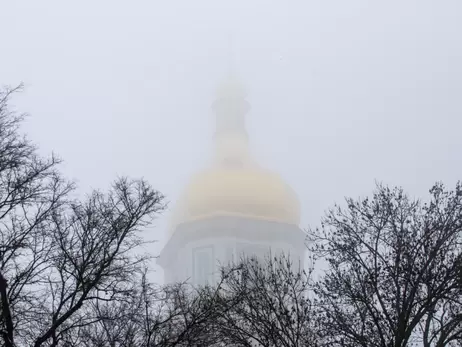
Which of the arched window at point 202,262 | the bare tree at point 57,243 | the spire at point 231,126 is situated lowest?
the bare tree at point 57,243

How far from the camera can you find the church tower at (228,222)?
51.8 meters

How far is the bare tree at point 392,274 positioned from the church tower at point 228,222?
34.2 m

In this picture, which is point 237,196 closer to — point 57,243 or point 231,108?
point 231,108

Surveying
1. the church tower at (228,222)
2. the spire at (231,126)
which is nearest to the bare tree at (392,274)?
the church tower at (228,222)

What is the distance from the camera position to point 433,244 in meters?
15.7

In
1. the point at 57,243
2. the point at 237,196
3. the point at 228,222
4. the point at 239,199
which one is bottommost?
the point at 57,243

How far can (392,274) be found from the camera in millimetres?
15195

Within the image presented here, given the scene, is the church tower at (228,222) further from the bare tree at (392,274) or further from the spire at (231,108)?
the bare tree at (392,274)

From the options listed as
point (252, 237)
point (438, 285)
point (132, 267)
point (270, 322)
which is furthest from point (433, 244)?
point (252, 237)

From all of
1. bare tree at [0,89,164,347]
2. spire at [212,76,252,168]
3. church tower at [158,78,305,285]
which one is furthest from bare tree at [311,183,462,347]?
spire at [212,76,252,168]

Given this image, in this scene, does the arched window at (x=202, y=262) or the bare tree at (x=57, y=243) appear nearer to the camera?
the bare tree at (x=57, y=243)

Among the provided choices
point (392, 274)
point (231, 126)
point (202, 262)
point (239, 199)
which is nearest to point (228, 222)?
point (239, 199)

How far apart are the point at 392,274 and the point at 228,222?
123 feet

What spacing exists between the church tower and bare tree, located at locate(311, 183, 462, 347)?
3415cm
